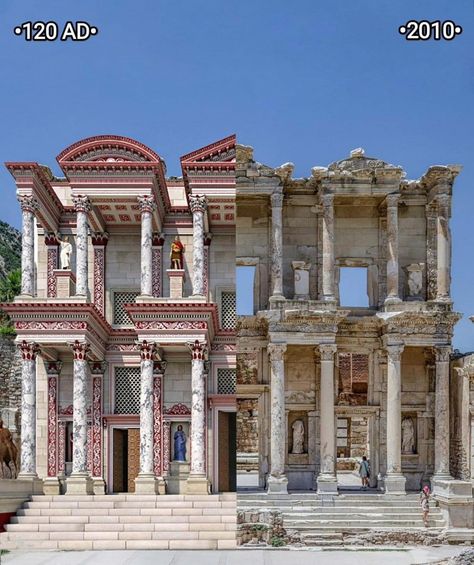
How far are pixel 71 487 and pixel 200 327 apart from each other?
2.68m

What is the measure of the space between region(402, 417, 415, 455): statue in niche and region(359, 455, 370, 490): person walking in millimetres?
411

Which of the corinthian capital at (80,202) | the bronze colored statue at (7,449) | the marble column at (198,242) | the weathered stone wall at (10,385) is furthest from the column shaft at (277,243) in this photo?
the corinthian capital at (80,202)

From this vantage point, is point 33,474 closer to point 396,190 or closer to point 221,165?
point 221,165

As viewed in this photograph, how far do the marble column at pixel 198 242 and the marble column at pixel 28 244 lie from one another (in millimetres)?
2101

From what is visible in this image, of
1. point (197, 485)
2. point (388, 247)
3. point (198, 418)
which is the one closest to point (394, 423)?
point (388, 247)

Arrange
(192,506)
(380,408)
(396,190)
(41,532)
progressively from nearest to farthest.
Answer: (396,190) < (380,408) < (41,532) < (192,506)

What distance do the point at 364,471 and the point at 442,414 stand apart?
1130 millimetres

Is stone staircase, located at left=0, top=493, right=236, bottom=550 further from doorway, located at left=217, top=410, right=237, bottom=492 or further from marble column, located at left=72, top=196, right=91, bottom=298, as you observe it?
marble column, located at left=72, top=196, right=91, bottom=298

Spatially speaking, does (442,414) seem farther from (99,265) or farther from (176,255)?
(99,265)

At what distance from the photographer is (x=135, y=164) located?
14094 millimetres

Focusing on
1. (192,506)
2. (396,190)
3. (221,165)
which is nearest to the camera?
(396,190)

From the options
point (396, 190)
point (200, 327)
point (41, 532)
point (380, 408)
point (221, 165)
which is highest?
point (221, 165)

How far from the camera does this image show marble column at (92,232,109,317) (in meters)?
15.3

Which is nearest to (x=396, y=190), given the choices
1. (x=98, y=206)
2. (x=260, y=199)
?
(x=260, y=199)
